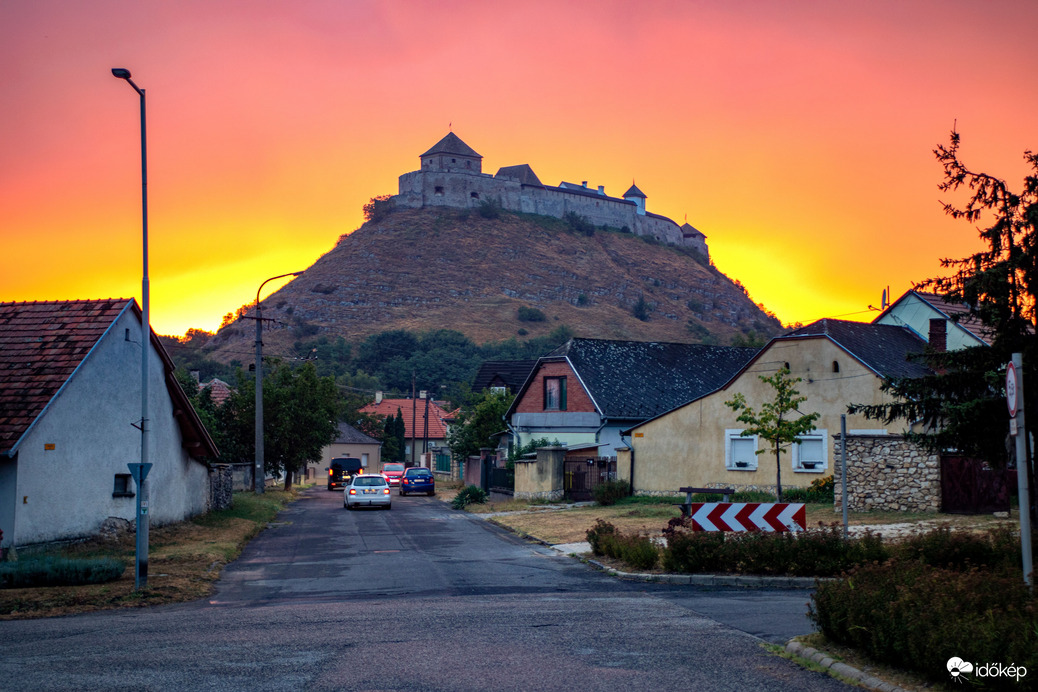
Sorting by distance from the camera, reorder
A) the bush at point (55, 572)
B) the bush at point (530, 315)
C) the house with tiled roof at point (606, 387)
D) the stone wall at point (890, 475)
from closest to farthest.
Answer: the bush at point (55, 572), the stone wall at point (890, 475), the house with tiled roof at point (606, 387), the bush at point (530, 315)

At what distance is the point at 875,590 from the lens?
366 inches

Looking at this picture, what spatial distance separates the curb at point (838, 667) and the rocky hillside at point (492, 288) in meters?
141

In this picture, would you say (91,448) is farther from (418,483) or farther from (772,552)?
(418,483)

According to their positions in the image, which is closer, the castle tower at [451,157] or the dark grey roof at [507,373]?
the dark grey roof at [507,373]

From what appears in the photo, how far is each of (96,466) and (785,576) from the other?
15414mm

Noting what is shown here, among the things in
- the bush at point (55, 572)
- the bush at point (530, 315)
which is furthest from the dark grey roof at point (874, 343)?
the bush at point (530, 315)

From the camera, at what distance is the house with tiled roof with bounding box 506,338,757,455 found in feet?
141

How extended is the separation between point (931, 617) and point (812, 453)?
25379 millimetres

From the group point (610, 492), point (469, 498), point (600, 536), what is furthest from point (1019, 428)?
point (469, 498)

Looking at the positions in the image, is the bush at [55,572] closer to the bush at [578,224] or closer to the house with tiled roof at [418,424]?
the house with tiled roof at [418,424]

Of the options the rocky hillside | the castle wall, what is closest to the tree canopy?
the rocky hillside

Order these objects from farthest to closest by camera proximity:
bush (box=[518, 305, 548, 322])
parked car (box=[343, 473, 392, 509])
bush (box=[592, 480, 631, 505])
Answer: bush (box=[518, 305, 548, 322]), parked car (box=[343, 473, 392, 509]), bush (box=[592, 480, 631, 505])

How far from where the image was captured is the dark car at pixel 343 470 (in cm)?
6078

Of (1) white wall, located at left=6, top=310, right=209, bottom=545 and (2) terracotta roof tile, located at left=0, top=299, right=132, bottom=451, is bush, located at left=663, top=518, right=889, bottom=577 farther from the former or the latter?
(2) terracotta roof tile, located at left=0, top=299, right=132, bottom=451
